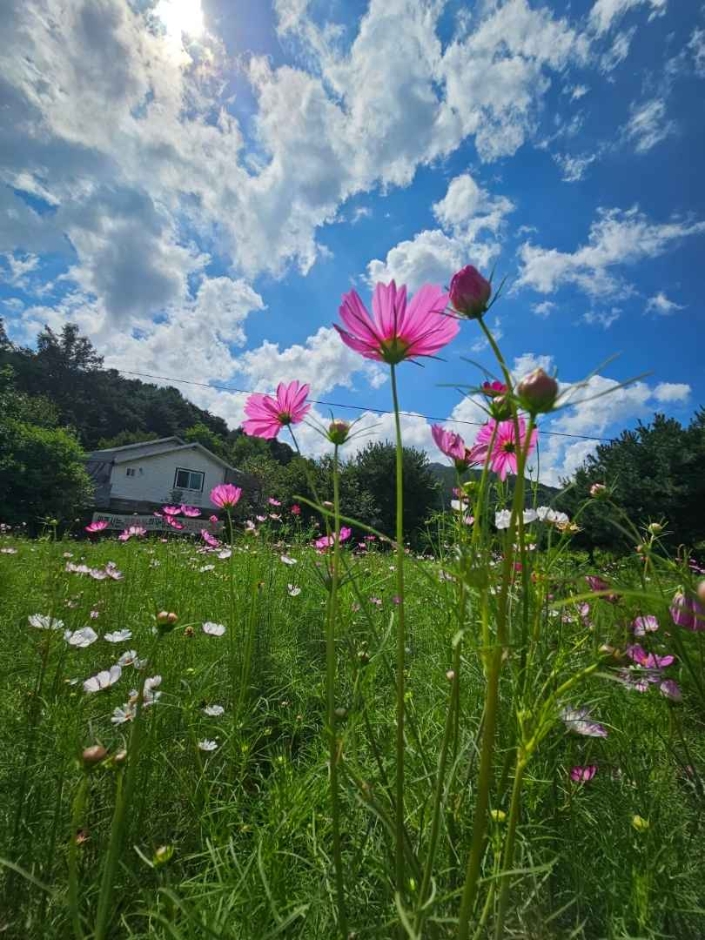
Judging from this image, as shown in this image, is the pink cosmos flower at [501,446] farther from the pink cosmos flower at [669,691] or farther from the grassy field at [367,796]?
the pink cosmos flower at [669,691]

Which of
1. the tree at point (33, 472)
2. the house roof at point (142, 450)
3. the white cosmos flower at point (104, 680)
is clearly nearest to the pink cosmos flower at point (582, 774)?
the white cosmos flower at point (104, 680)

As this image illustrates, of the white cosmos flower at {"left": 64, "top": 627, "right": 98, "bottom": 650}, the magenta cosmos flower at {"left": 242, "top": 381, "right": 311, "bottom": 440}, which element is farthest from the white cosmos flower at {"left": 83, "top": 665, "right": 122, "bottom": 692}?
the magenta cosmos flower at {"left": 242, "top": 381, "right": 311, "bottom": 440}

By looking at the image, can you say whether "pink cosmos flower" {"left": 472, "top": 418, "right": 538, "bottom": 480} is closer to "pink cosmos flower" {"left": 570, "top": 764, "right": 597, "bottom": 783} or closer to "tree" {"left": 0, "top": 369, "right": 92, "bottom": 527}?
"pink cosmos flower" {"left": 570, "top": 764, "right": 597, "bottom": 783}

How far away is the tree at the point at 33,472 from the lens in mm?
11648

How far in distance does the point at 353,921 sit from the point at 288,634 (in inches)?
49.6

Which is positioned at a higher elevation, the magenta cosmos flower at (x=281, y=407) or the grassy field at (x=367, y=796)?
the magenta cosmos flower at (x=281, y=407)

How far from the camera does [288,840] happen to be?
0.84 m

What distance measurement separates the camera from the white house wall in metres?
19.8

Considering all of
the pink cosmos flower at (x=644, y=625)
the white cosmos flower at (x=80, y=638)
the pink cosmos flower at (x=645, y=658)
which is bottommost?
the white cosmos flower at (x=80, y=638)

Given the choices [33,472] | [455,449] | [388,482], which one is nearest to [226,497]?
[455,449]

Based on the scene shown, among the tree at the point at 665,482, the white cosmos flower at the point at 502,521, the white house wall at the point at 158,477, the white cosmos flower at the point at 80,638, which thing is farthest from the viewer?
the white house wall at the point at 158,477

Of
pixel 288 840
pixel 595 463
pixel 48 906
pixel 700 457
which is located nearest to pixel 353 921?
pixel 288 840

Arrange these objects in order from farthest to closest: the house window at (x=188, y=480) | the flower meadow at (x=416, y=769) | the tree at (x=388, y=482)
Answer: the house window at (x=188, y=480) < the tree at (x=388, y=482) < the flower meadow at (x=416, y=769)

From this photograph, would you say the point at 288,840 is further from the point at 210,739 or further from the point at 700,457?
the point at 700,457
